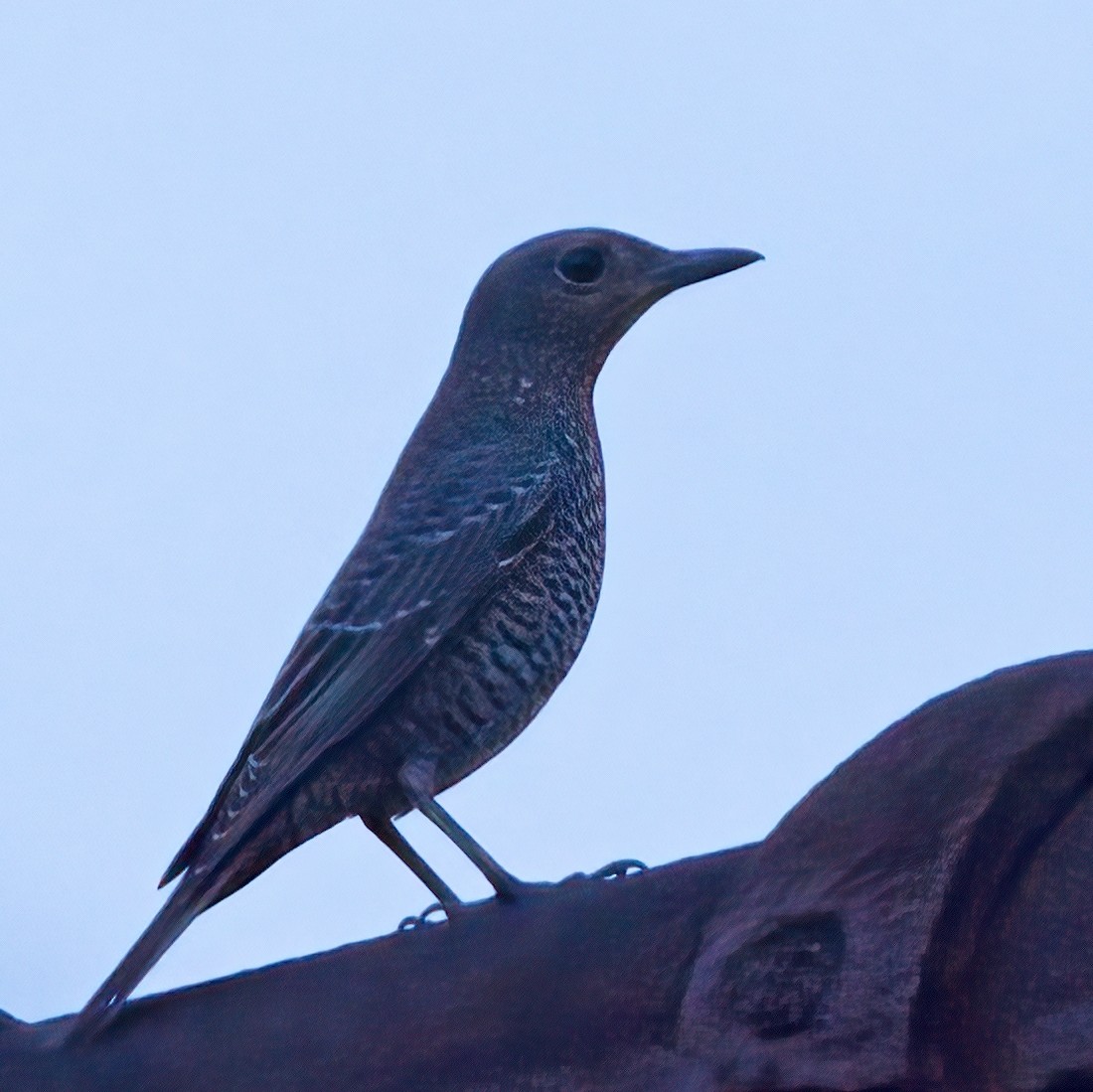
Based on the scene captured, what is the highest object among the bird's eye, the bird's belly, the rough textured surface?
the bird's eye

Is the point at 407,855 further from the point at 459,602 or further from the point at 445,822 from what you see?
the point at 459,602

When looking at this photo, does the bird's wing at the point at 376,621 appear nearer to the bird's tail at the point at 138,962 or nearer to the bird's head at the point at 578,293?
the bird's tail at the point at 138,962

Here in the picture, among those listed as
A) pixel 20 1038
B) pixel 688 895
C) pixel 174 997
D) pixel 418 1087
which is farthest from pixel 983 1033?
pixel 20 1038

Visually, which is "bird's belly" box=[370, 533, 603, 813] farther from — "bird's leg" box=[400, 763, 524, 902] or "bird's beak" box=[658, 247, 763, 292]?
"bird's beak" box=[658, 247, 763, 292]

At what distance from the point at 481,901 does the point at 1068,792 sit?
1.16m

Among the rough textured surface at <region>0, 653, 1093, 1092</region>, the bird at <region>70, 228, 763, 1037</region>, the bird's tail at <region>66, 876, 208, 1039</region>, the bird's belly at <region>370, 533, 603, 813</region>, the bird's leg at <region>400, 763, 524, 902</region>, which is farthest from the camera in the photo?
the bird's belly at <region>370, 533, 603, 813</region>

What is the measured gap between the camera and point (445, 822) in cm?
393

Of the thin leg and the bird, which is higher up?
the bird

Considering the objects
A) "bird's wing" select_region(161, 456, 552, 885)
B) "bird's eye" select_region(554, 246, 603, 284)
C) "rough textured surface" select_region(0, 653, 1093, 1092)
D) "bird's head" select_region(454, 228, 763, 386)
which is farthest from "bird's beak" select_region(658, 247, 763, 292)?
"rough textured surface" select_region(0, 653, 1093, 1092)

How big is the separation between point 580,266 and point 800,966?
7.76 feet

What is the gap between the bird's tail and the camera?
333 cm

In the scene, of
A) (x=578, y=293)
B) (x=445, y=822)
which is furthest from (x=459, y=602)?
(x=578, y=293)

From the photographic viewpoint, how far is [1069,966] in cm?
244

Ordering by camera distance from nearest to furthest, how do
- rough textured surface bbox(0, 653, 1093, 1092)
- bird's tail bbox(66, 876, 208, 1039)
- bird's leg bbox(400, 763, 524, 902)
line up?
rough textured surface bbox(0, 653, 1093, 1092) → bird's tail bbox(66, 876, 208, 1039) → bird's leg bbox(400, 763, 524, 902)
